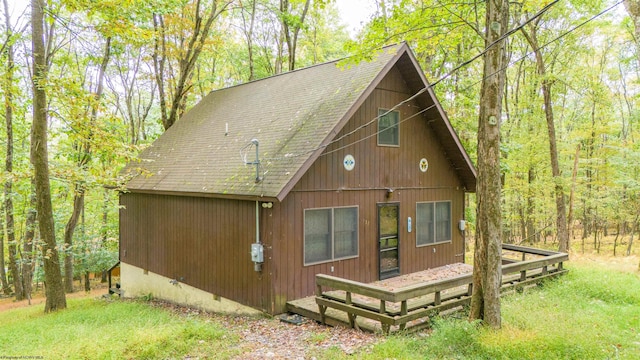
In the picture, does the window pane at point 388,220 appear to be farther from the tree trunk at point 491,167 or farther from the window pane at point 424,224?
the tree trunk at point 491,167

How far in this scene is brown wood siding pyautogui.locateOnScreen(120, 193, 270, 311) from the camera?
8742 mm

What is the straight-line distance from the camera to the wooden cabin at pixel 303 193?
8.42 metres

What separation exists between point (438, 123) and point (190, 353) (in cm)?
Answer: 840

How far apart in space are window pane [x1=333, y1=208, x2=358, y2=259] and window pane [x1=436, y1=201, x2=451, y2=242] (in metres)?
3.35

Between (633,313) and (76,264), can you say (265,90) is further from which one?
(76,264)

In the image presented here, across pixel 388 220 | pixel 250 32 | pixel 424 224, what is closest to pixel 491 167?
pixel 388 220

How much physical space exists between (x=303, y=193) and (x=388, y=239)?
3.01 meters

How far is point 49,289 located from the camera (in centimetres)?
1074

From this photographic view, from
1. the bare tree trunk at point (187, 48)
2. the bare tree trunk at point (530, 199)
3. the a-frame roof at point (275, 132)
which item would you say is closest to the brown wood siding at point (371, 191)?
the a-frame roof at point (275, 132)

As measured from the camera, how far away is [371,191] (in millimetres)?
10039

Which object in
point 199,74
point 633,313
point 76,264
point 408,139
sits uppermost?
point 199,74

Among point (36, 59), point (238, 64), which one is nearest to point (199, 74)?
point (238, 64)

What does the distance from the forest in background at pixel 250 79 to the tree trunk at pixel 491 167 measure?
2822mm

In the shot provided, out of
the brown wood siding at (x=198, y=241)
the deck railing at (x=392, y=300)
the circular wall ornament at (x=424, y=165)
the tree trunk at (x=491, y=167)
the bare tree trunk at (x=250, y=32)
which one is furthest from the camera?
the bare tree trunk at (x=250, y=32)
